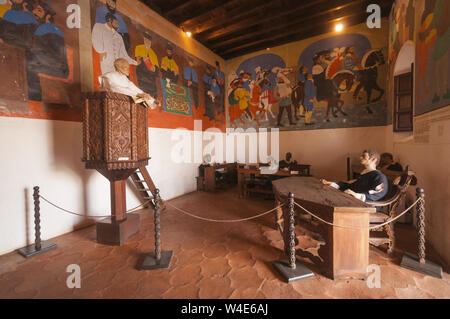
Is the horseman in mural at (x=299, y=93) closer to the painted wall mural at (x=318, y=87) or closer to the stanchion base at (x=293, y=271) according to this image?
the painted wall mural at (x=318, y=87)

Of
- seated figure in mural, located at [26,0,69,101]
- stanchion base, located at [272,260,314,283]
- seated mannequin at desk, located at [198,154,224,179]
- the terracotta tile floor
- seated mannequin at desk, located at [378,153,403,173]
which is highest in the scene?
seated figure in mural, located at [26,0,69,101]

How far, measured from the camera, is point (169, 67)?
6418mm

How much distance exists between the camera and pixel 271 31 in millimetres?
7461

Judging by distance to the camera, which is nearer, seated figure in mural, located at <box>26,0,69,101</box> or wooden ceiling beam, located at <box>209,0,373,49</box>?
seated figure in mural, located at <box>26,0,69,101</box>

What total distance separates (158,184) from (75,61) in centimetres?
357

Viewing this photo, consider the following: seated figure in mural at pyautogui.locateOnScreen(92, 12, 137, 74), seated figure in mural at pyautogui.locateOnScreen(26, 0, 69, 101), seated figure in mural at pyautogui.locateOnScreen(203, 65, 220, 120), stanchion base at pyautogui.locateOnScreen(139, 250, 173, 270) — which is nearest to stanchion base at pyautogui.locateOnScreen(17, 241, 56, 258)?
stanchion base at pyautogui.locateOnScreen(139, 250, 173, 270)

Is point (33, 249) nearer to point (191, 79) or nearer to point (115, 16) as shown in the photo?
point (115, 16)

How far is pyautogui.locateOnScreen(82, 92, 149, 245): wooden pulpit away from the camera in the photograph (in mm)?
3330

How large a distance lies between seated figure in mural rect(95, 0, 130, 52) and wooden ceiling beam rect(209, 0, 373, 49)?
3.83 m

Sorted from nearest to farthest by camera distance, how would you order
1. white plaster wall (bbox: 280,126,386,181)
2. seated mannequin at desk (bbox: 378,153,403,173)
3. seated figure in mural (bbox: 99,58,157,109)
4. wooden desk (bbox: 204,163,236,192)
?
1. seated figure in mural (bbox: 99,58,157,109)
2. seated mannequin at desk (bbox: 378,153,403,173)
3. white plaster wall (bbox: 280,126,386,181)
4. wooden desk (bbox: 204,163,236,192)

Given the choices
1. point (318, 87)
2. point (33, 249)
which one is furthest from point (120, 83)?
point (318, 87)

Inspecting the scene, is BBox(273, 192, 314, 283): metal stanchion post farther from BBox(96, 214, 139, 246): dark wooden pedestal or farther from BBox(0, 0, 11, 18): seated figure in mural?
BBox(0, 0, 11, 18): seated figure in mural

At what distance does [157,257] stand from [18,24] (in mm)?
4496
